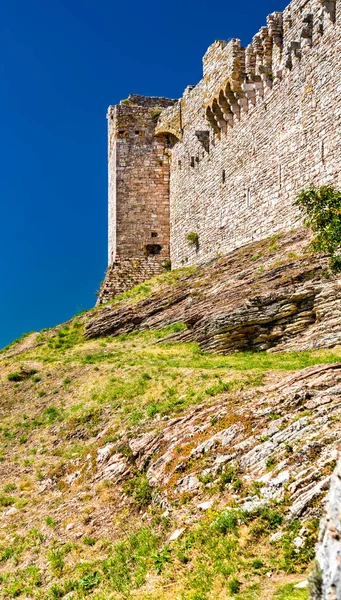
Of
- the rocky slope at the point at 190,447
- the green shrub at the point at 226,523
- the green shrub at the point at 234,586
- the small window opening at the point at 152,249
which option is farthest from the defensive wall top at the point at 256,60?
the green shrub at the point at 234,586

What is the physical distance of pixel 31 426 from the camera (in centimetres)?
1541

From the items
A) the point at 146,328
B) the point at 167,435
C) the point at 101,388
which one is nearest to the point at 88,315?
the point at 146,328

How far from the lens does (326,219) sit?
1233 cm

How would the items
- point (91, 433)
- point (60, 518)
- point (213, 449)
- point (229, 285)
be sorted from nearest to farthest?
point (213, 449) → point (60, 518) → point (91, 433) → point (229, 285)

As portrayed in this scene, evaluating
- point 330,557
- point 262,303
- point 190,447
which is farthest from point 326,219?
point 330,557

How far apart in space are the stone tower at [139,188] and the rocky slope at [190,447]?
1257 cm

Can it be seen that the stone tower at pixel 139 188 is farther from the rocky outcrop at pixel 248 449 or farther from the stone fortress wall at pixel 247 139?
the rocky outcrop at pixel 248 449

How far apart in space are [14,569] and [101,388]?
6881mm

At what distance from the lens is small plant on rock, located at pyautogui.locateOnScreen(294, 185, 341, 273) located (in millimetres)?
11812

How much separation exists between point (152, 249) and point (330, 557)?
29.9 m

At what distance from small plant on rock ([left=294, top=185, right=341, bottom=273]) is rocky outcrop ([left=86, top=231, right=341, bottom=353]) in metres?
2.23

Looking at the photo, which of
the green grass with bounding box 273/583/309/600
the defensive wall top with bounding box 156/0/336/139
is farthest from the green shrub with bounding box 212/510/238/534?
the defensive wall top with bounding box 156/0/336/139

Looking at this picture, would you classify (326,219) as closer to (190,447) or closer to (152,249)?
(190,447)

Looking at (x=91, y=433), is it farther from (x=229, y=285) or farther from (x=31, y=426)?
(x=229, y=285)
